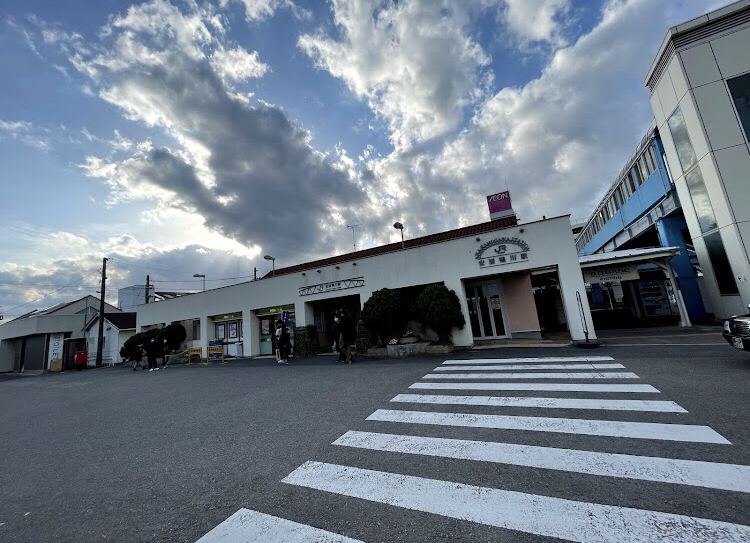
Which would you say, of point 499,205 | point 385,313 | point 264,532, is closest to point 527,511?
point 264,532

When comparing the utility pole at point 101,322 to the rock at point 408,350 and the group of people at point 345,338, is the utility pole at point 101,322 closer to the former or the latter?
the group of people at point 345,338

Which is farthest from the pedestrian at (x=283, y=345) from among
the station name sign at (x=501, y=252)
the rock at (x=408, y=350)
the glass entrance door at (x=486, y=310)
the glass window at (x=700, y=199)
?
the glass window at (x=700, y=199)

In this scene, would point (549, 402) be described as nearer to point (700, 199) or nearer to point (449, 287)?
point (449, 287)

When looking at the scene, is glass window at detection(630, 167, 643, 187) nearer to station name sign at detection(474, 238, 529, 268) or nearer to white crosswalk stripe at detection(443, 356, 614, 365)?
station name sign at detection(474, 238, 529, 268)

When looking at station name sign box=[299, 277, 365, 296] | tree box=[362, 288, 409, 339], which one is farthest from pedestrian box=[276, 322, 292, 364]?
tree box=[362, 288, 409, 339]

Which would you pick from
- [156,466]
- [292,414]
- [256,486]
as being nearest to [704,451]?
[256,486]

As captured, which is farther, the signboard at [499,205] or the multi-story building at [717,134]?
the signboard at [499,205]

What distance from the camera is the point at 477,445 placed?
12.8 feet

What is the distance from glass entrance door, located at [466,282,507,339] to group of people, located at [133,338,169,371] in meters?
19.5

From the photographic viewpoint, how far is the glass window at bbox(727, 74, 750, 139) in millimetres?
14047

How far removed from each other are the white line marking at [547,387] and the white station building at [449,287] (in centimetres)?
616

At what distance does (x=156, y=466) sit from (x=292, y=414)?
227 centimetres

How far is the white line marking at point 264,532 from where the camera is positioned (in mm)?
2383

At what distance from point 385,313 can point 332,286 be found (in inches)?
178
